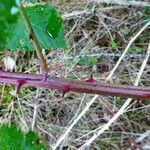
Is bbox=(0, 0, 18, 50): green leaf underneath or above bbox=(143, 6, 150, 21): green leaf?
underneath

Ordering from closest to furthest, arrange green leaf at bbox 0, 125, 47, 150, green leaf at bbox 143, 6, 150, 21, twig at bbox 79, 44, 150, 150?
green leaf at bbox 0, 125, 47, 150 → twig at bbox 79, 44, 150, 150 → green leaf at bbox 143, 6, 150, 21

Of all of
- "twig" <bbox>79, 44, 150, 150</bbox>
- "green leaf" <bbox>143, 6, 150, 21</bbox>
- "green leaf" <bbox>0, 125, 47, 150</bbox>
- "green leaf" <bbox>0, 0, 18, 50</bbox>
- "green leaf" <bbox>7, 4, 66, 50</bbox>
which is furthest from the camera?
"green leaf" <bbox>143, 6, 150, 21</bbox>

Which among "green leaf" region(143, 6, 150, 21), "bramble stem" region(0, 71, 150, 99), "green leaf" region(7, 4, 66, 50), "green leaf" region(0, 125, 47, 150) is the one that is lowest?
"green leaf" region(0, 125, 47, 150)

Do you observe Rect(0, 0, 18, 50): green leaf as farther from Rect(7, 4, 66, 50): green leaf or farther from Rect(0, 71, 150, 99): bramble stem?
Rect(7, 4, 66, 50): green leaf

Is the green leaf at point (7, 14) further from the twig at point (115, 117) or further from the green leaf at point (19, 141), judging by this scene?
the twig at point (115, 117)

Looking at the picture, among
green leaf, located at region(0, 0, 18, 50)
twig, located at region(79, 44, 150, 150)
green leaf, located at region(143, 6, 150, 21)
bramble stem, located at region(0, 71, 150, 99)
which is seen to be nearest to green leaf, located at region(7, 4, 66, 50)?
bramble stem, located at region(0, 71, 150, 99)

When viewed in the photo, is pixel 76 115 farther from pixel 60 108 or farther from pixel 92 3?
pixel 92 3
